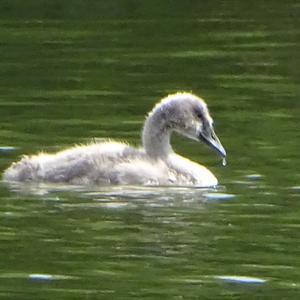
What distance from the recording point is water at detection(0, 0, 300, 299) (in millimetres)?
10711

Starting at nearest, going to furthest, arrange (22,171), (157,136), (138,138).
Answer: (22,171)
(157,136)
(138,138)

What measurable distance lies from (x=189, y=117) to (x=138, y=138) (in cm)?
97

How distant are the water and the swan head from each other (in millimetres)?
215

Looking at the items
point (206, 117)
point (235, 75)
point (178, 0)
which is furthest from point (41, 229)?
point (178, 0)

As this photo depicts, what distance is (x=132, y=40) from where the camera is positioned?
21.0 metres

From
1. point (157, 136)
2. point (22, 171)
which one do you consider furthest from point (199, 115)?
point (22, 171)

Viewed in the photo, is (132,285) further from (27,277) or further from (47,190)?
(47,190)

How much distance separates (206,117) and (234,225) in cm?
221

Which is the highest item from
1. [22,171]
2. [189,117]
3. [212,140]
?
[189,117]

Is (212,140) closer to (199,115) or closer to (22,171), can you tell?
(199,115)

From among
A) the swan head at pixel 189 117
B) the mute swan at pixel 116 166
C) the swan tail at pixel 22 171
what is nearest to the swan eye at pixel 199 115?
the swan head at pixel 189 117

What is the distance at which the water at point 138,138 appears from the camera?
1071cm

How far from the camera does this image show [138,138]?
14.8 metres

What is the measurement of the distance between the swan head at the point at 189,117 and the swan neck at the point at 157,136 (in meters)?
0.03
